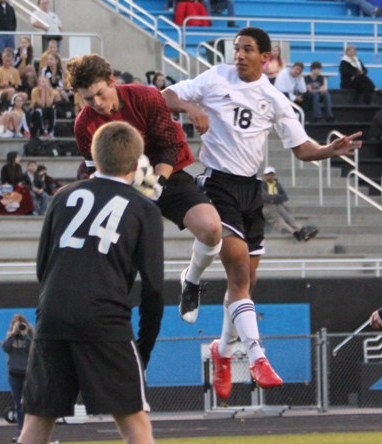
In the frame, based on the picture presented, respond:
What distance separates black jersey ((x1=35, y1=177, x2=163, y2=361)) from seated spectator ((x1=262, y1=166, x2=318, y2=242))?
1520cm

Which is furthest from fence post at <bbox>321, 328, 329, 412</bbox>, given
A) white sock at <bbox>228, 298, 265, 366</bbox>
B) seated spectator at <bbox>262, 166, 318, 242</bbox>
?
white sock at <bbox>228, 298, 265, 366</bbox>

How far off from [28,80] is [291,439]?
8831mm

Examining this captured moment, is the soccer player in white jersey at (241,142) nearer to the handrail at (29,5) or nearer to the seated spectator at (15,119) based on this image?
the seated spectator at (15,119)

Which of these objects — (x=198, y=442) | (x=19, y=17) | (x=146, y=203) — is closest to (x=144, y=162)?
(x=146, y=203)

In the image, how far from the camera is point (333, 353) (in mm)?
22344

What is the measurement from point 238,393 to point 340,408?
1.53 m

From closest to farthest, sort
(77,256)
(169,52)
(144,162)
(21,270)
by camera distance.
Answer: (77,256) → (144,162) → (21,270) → (169,52)

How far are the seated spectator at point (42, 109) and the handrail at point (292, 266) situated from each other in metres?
2.63

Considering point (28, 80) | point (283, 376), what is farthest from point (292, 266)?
point (28, 80)

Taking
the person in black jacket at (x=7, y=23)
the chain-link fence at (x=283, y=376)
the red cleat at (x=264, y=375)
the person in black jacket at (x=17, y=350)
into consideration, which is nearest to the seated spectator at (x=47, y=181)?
the chain-link fence at (x=283, y=376)

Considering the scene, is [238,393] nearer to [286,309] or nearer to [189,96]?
[286,309]

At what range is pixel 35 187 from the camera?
73.3 ft

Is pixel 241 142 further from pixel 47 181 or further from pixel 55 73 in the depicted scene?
pixel 55 73

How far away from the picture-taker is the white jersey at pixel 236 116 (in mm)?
10289
